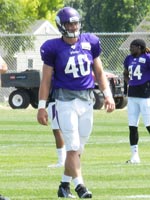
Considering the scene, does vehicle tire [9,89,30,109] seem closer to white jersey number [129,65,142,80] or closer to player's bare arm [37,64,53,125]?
white jersey number [129,65,142,80]

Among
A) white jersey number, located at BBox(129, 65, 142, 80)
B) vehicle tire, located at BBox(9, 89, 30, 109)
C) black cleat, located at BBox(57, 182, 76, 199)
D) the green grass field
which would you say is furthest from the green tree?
black cleat, located at BBox(57, 182, 76, 199)

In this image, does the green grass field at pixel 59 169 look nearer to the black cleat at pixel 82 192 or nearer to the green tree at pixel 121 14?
the black cleat at pixel 82 192

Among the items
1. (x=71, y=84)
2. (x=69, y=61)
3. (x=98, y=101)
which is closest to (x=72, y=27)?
(x=69, y=61)

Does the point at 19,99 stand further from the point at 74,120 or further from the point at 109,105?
the point at 74,120

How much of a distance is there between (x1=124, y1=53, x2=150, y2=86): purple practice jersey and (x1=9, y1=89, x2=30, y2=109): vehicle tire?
1735 cm

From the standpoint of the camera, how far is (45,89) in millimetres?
10781

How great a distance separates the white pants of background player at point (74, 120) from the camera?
10750 mm

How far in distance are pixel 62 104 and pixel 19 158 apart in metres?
5.94

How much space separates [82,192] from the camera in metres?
10.7

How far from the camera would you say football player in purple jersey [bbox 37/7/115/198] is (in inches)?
424

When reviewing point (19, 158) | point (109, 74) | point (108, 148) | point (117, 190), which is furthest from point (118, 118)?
point (117, 190)

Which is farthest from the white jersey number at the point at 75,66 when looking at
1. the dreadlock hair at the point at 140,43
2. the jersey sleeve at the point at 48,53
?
the dreadlock hair at the point at 140,43

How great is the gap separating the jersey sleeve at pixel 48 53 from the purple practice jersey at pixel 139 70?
17.9 feet

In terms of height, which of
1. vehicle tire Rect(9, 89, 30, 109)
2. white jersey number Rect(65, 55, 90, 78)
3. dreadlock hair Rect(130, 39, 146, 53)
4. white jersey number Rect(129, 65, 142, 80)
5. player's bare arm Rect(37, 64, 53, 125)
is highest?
white jersey number Rect(65, 55, 90, 78)
